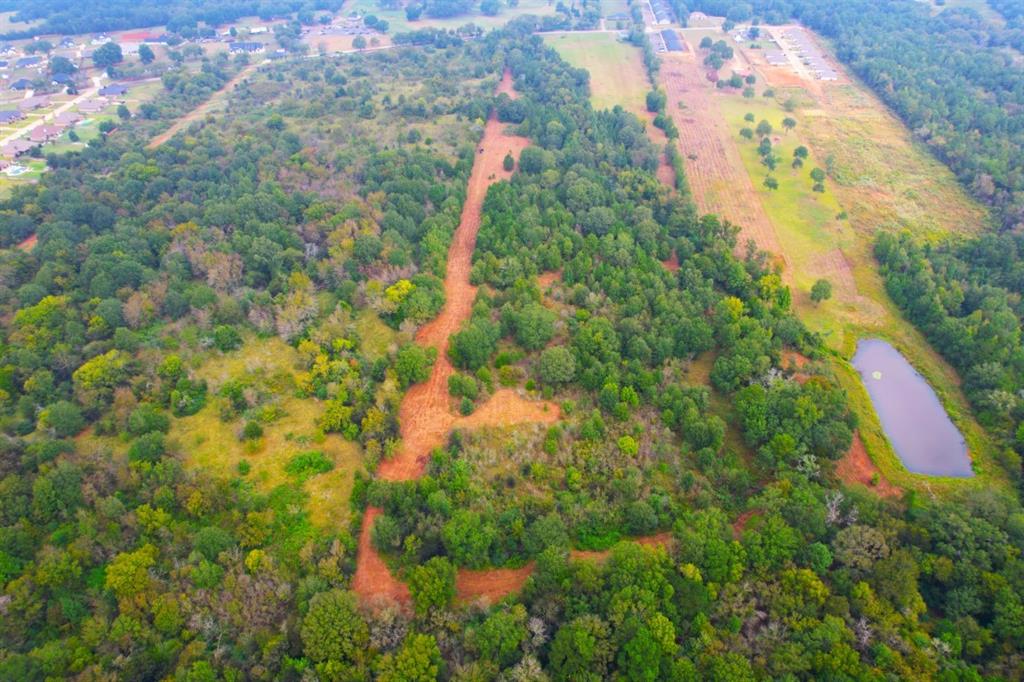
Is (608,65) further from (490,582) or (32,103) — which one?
(490,582)

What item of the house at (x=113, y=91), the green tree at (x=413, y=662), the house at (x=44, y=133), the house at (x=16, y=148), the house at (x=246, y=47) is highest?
the house at (x=246, y=47)

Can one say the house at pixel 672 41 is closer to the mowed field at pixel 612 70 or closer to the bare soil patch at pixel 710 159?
the mowed field at pixel 612 70

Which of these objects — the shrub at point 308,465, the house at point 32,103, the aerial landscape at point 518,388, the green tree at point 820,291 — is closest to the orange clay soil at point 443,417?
the aerial landscape at point 518,388

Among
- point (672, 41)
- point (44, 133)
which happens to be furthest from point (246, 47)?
point (672, 41)

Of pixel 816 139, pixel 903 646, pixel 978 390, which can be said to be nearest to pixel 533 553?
pixel 903 646

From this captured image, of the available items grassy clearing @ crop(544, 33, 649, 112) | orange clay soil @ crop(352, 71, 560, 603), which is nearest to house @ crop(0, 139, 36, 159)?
orange clay soil @ crop(352, 71, 560, 603)
